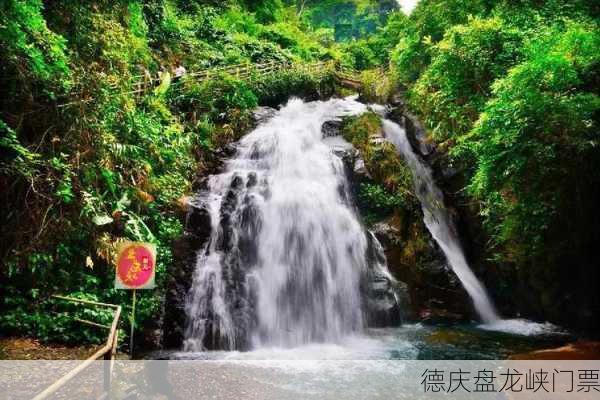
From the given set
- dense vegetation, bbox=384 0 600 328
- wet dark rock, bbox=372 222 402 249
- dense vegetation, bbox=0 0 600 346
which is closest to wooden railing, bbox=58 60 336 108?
dense vegetation, bbox=0 0 600 346

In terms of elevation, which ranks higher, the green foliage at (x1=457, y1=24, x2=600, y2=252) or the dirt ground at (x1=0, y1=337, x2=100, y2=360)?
the green foliage at (x1=457, y1=24, x2=600, y2=252)

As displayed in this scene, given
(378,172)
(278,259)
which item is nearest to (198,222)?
(278,259)

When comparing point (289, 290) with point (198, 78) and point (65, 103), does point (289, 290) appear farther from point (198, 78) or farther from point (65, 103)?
point (198, 78)

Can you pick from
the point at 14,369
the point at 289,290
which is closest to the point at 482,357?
the point at 289,290

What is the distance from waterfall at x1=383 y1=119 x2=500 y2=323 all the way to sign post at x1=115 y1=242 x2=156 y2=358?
8467 millimetres

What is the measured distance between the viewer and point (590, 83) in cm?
694

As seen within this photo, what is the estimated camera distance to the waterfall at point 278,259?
845cm

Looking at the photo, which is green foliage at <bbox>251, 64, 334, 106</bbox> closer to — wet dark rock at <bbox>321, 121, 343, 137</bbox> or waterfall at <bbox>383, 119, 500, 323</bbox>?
wet dark rock at <bbox>321, 121, 343, 137</bbox>

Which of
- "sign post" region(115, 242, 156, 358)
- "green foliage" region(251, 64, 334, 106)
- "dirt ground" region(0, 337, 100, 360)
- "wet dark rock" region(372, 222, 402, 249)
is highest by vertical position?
"green foliage" region(251, 64, 334, 106)

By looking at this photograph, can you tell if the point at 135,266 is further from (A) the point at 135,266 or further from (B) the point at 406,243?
(B) the point at 406,243

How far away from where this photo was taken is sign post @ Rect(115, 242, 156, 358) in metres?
5.18

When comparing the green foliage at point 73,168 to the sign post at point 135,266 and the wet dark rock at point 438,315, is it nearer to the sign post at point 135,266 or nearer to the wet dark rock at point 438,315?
the sign post at point 135,266

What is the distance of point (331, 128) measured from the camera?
14.9 meters

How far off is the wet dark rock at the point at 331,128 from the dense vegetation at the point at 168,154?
227cm
